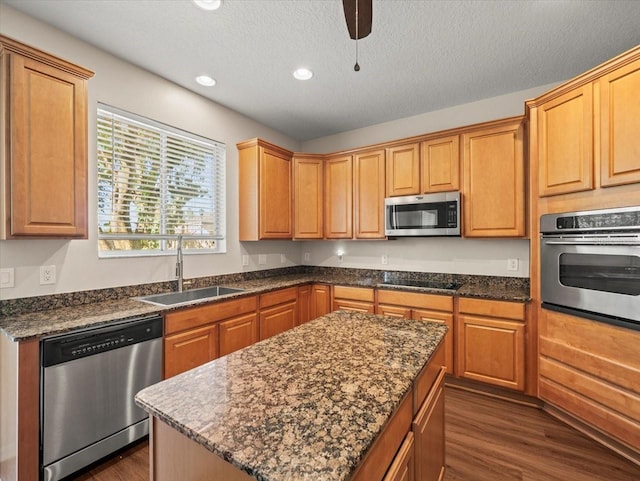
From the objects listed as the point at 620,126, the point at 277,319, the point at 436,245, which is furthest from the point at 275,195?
the point at 620,126

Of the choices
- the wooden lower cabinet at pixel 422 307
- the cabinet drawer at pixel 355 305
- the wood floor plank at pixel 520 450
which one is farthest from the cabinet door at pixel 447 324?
the cabinet drawer at pixel 355 305

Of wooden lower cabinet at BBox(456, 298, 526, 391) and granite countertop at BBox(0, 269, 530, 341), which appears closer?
granite countertop at BBox(0, 269, 530, 341)

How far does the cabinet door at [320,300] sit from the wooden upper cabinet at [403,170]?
4.33 feet

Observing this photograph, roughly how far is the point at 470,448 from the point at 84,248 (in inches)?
120

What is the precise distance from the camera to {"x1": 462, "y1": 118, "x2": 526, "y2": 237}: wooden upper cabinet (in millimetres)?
2740

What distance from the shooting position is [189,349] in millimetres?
2354

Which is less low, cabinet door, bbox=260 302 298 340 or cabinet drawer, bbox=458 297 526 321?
cabinet drawer, bbox=458 297 526 321

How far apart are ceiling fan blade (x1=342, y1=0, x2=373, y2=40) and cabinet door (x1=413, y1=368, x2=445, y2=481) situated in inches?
68.8

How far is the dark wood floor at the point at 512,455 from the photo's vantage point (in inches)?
71.1

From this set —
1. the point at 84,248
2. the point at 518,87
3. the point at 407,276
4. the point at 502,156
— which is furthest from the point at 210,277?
the point at 518,87

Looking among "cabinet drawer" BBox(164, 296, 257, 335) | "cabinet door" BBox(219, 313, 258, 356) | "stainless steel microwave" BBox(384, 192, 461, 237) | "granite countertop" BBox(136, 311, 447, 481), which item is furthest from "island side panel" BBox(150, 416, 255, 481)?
"stainless steel microwave" BBox(384, 192, 461, 237)

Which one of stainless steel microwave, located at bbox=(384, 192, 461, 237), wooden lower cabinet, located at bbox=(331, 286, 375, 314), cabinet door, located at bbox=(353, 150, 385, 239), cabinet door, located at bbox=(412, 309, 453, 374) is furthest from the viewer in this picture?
cabinet door, located at bbox=(353, 150, 385, 239)

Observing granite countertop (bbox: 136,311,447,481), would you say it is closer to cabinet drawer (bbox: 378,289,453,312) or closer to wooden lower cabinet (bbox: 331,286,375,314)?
cabinet drawer (bbox: 378,289,453,312)

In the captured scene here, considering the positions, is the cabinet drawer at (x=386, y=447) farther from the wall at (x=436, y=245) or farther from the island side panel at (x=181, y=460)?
the wall at (x=436, y=245)
